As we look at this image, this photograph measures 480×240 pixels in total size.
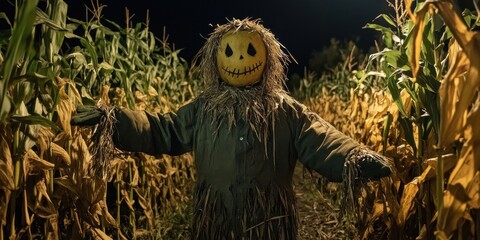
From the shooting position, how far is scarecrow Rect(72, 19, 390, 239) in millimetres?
2148

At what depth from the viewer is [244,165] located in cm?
215

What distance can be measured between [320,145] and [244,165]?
1.09 feet

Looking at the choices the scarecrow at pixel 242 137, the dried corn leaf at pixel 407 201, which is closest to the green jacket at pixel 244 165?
the scarecrow at pixel 242 137

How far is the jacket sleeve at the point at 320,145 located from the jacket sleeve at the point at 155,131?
0.50 m

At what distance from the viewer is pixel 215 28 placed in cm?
232

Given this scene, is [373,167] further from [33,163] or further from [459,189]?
[33,163]

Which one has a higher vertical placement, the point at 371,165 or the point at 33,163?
the point at 33,163

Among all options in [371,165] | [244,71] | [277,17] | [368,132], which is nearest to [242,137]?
[244,71]

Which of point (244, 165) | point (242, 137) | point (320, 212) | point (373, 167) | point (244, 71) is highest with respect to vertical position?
point (244, 71)

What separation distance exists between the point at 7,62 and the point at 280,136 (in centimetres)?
111

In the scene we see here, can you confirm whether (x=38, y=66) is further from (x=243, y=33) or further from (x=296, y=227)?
(x=296, y=227)

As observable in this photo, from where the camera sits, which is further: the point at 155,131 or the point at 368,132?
the point at 368,132

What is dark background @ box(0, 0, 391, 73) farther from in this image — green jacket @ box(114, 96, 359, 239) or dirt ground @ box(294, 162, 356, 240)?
green jacket @ box(114, 96, 359, 239)

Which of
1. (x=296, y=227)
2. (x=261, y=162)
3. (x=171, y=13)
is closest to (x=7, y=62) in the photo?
(x=261, y=162)
